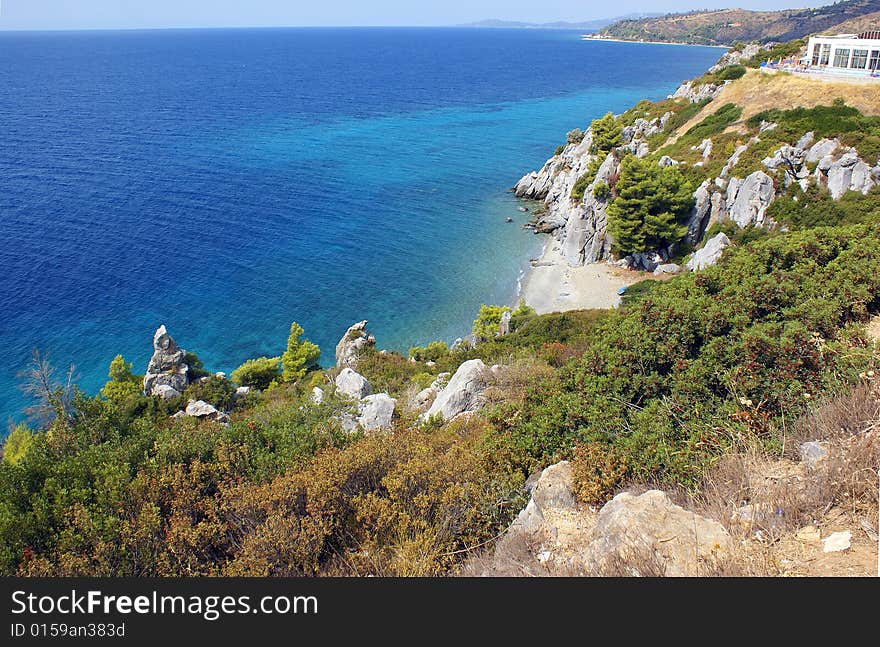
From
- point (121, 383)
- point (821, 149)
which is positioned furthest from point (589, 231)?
point (121, 383)

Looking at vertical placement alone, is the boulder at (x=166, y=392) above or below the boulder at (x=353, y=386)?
below

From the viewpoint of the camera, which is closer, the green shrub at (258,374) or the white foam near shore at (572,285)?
the green shrub at (258,374)

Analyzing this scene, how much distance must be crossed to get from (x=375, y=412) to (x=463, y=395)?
11.0ft

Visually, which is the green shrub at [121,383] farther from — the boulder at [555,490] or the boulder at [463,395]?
the boulder at [555,490]

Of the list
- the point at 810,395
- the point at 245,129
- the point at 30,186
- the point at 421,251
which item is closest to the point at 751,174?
the point at 421,251

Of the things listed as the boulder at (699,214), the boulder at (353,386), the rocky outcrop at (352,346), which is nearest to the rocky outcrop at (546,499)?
the boulder at (353,386)

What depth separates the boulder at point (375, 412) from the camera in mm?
18728

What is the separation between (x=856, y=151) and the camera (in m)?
36.3

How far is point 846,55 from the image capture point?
1863 inches

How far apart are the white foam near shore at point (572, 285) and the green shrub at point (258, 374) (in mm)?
20026

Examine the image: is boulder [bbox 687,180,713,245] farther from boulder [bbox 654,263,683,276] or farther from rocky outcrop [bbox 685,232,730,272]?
rocky outcrop [bbox 685,232,730,272]

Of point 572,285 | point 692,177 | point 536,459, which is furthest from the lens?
point 692,177

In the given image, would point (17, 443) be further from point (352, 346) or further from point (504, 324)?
point (504, 324)

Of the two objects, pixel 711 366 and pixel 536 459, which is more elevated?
pixel 711 366
